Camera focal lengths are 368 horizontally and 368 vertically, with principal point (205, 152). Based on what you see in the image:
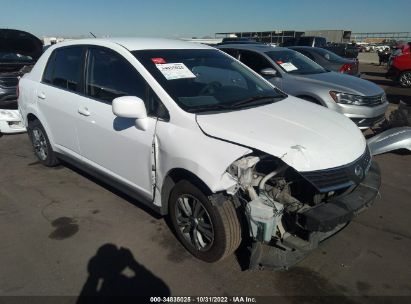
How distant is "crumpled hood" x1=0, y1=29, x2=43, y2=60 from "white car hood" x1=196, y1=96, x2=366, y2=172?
20.4 ft

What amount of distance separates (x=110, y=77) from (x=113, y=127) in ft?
1.73

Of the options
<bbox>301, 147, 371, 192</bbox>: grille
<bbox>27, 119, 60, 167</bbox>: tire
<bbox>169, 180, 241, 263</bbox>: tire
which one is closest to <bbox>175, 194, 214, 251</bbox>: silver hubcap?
<bbox>169, 180, 241, 263</bbox>: tire

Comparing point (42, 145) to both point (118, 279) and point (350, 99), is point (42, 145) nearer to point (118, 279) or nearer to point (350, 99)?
point (118, 279)

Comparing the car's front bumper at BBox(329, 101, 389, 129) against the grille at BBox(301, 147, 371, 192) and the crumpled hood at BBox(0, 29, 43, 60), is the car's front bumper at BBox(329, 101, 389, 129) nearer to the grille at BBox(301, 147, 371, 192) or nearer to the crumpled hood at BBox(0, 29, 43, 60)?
the grille at BBox(301, 147, 371, 192)

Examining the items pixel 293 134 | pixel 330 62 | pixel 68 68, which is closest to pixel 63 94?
pixel 68 68

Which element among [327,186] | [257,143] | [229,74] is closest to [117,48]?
[229,74]

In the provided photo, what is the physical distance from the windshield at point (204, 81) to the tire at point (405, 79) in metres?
10.9

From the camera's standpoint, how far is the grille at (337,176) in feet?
8.30

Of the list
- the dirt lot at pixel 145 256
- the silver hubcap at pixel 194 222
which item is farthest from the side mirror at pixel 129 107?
the dirt lot at pixel 145 256

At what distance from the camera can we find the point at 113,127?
3.44 m

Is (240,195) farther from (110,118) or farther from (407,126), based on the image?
(407,126)

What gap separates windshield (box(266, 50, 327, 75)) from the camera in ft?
23.4

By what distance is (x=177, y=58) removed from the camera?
360 centimetres

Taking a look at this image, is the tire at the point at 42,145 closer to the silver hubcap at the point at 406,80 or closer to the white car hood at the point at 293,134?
the white car hood at the point at 293,134
